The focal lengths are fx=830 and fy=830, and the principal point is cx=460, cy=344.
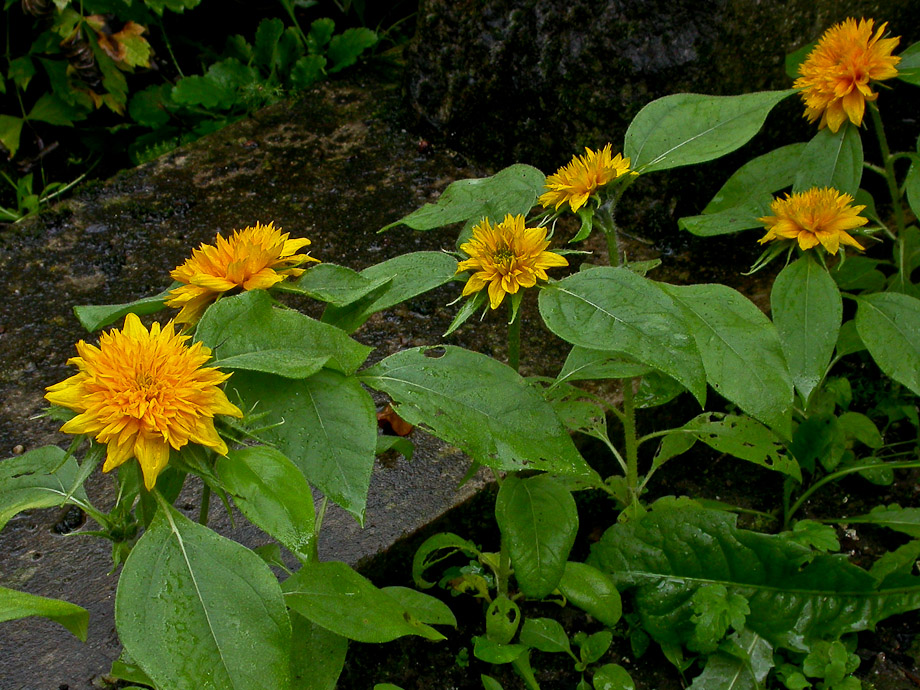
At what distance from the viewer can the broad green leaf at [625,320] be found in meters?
1.04

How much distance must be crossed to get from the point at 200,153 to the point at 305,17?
3.73ft

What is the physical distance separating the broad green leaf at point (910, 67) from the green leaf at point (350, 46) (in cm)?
189

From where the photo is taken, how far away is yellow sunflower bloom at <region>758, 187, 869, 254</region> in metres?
1.41

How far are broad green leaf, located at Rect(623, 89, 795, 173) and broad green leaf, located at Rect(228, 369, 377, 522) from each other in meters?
0.57

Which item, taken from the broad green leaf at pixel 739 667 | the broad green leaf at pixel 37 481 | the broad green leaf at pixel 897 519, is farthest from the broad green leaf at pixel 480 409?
the broad green leaf at pixel 897 519

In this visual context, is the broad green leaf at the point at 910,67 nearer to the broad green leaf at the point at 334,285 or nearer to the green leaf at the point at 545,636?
the broad green leaf at the point at 334,285

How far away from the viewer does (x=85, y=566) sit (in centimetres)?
154

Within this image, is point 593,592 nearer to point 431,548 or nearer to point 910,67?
point 431,548

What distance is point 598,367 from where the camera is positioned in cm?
137

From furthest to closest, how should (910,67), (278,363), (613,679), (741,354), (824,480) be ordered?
(824,480) < (910,67) < (613,679) < (741,354) < (278,363)

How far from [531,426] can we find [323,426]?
0.89ft

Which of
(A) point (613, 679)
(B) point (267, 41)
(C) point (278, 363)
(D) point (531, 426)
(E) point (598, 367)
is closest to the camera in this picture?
(C) point (278, 363)

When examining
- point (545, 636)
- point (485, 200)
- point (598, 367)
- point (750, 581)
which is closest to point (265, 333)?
point (485, 200)

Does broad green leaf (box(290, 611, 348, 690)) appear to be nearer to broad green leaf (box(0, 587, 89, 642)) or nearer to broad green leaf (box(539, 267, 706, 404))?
broad green leaf (box(0, 587, 89, 642))
